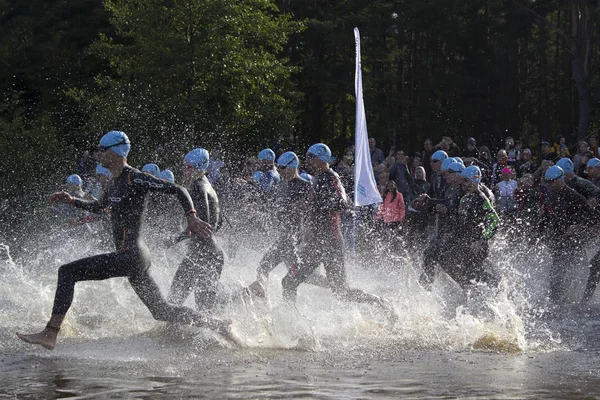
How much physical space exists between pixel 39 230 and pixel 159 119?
12.1 feet

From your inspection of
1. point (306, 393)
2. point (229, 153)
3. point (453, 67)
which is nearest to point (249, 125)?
point (229, 153)

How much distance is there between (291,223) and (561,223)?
4291mm

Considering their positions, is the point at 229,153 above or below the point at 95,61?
below

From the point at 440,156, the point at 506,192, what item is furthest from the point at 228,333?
the point at 506,192

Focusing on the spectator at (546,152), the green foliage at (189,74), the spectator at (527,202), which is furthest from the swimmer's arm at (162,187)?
the green foliage at (189,74)

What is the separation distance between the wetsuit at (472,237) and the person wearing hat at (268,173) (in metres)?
6.18

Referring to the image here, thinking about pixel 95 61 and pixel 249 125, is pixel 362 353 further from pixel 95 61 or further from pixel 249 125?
pixel 95 61

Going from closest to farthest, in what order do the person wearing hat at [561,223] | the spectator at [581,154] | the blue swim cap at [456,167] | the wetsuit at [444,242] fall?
the wetsuit at [444,242] → the blue swim cap at [456,167] → the person wearing hat at [561,223] → the spectator at [581,154]

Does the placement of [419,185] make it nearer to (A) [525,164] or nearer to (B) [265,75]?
(A) [525,164]

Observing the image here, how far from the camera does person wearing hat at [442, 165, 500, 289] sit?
38.4ft

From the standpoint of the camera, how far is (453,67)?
3372cm

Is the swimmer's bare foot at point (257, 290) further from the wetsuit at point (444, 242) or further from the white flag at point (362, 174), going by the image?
the wetsuit at point (444, 242)

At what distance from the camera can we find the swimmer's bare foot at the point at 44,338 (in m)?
8.80

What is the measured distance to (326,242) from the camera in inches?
429
